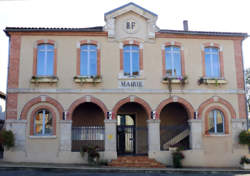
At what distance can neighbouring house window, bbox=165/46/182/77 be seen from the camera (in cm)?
1593

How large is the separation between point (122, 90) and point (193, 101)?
394cm

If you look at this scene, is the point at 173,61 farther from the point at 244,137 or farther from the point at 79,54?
the point at 244,137

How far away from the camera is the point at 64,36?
51.3ft

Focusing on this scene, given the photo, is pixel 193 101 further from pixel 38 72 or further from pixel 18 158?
pixel 18 158

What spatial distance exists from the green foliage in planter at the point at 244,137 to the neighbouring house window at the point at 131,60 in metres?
6.49

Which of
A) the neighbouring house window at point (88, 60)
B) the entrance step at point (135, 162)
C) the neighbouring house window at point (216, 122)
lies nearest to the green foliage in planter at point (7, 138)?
the neighbouring house window at point (88, 60)

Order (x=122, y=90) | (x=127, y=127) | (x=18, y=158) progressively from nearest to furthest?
(x=18, y=158) → (x=122, y=90) → (x=127, y=127)

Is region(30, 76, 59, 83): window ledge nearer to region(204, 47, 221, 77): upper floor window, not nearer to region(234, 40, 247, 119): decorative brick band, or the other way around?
region(204, 47, 221, 77): upper floor window

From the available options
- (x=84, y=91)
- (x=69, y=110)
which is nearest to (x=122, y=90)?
(x=84, y=91)

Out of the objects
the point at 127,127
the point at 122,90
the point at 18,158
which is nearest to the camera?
the point at 18,158

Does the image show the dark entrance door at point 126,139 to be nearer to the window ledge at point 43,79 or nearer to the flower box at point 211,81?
the window ledge at point 43,79

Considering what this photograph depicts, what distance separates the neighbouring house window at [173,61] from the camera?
15.9 metres

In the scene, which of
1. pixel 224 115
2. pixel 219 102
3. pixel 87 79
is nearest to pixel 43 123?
pixel 87 79

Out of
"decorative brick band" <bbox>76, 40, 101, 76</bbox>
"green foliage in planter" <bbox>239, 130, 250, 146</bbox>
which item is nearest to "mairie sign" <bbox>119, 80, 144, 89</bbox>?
"decorative brick band" <bbox>76, 40, 101, 76</bbox>
